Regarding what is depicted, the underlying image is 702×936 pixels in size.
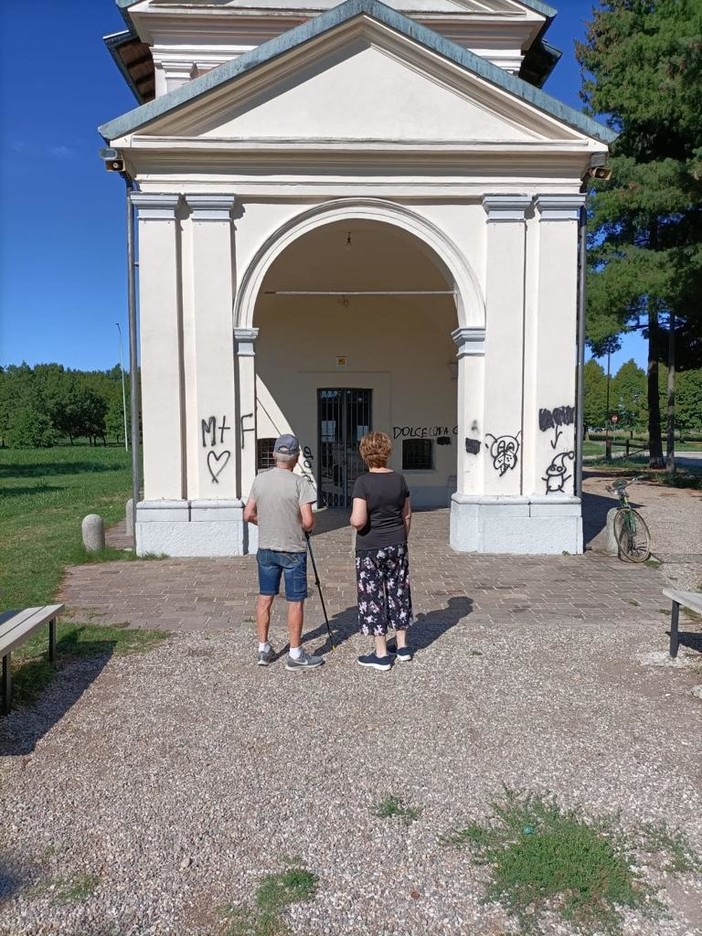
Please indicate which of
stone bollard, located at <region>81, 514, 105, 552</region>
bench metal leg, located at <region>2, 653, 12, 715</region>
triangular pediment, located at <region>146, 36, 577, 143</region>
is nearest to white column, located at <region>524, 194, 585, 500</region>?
triangular pediment, located at <region>146, 36, 577, 143</region>

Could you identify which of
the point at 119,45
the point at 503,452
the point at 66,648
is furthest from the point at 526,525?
→ the point at 119,45

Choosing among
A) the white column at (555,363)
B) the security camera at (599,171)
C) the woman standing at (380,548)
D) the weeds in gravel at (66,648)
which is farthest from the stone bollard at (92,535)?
the security camera at (599,171)

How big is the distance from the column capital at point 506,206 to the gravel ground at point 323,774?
6.21 metres

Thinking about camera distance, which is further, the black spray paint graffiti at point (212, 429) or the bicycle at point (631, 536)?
the black spray paint graffiti at point (212, 429)

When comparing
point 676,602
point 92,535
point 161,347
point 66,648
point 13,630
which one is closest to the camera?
point 13,630

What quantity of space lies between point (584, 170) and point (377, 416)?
605 centimetres

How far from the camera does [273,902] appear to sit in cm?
261

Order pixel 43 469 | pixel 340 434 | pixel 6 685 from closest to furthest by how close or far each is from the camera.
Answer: pixel 6 685
pixel 340 434
pixel 43 469

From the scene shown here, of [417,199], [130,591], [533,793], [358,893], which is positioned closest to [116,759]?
[358,893]

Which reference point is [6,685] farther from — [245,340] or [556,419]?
[556,419]

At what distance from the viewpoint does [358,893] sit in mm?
2680

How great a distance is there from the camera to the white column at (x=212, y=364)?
9.15m

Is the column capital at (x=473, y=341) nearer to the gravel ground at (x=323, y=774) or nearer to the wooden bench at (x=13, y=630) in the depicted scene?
the gravel ground at (x=323, y=774)

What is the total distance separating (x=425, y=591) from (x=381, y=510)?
9.03 ft
